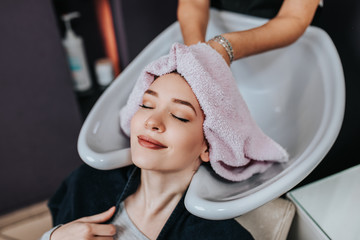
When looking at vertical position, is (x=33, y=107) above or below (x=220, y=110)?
below

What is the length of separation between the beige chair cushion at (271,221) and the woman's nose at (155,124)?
31 centimetres

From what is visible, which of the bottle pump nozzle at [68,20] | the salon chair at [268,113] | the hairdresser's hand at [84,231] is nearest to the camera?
the salon chair at [268,113]

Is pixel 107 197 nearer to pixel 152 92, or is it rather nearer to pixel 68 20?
pixel 152 92

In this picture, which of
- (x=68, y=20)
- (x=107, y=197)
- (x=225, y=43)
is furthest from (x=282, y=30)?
(x=68, y=20)

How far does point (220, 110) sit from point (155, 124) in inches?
4.7

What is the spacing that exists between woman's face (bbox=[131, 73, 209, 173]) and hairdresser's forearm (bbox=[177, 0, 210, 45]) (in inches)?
9.1

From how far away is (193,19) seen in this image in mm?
841

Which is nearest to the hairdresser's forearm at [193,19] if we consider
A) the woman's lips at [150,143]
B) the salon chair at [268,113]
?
the salon chair at [268,113]

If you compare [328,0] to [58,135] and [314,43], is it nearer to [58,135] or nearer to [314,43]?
[314,43]

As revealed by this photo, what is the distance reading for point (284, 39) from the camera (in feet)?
2.44

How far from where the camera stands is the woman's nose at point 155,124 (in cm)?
57

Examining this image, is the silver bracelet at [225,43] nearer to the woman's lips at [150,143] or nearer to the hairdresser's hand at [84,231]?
the woman's lips at [150,143]

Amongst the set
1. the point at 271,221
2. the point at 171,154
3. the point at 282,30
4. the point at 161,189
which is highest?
the point at 282,30

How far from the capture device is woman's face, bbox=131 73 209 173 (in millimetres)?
577
